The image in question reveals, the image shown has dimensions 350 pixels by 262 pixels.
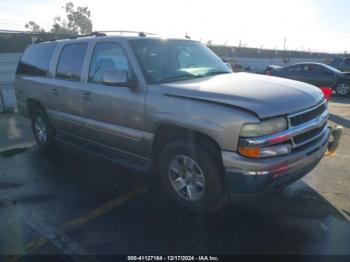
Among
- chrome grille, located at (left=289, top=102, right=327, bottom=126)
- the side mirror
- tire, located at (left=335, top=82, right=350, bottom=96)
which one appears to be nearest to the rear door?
the side mirror

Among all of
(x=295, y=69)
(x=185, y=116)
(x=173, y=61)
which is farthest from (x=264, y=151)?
(x=295, y=69)

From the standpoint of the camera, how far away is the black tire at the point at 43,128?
6062 millimetres

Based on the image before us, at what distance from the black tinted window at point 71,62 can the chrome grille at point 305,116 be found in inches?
123

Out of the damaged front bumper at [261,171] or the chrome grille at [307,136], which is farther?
the chrome grille at [307,136]

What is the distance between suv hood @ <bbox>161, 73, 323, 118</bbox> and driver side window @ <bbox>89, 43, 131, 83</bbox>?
2.79 feet

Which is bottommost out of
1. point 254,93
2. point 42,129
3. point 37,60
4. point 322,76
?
point 42,129

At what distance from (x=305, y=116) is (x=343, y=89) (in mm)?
12303

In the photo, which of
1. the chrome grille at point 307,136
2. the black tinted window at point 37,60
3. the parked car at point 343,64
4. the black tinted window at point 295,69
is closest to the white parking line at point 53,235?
the chrome grille at point 307,136

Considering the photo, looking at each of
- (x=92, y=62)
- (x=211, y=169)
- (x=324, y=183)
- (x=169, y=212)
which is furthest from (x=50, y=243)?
(x=324, y=183)

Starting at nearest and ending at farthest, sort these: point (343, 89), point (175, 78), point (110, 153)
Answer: point (175, 78)
point (110, 153)
point (343, 89)

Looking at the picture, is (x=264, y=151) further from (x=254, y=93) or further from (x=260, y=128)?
(x=254, y=93)

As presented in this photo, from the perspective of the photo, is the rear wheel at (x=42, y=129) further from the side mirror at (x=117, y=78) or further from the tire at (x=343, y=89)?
the tire at (x=343, y=89)

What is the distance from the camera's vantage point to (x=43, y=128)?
6.26 meters

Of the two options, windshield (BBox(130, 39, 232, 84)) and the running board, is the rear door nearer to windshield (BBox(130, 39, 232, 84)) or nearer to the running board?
the running board
